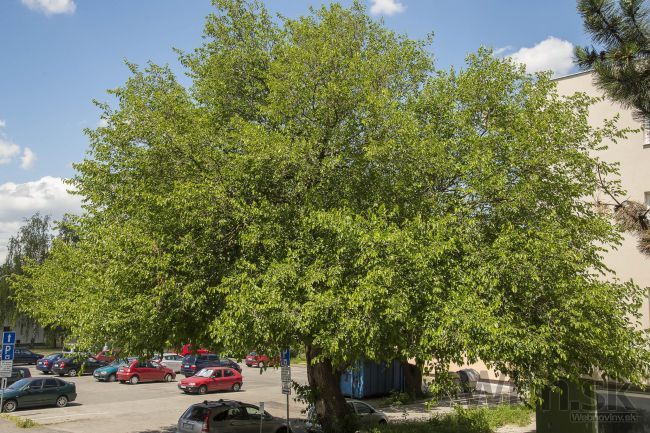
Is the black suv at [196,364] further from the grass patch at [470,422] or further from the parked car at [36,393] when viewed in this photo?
the grass patch at [470,422]

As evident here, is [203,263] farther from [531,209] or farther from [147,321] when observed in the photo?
[531,209]

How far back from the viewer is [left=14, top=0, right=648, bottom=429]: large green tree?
11.5m

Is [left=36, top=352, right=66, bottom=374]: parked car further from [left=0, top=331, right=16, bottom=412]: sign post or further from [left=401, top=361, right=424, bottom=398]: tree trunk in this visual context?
[left=401, top=361, right=424, bottom=398]: tree trunk

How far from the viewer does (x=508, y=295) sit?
12.2 metres

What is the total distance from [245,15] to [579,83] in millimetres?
15990

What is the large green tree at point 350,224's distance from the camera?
37.9 feet

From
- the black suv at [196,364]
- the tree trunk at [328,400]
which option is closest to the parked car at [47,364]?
the black suv at [196,364]

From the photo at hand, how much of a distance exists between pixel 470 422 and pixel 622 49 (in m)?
14.7

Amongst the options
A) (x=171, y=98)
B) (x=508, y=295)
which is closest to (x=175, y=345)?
(x=171, y=98)

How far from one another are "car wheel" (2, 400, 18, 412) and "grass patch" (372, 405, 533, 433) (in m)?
17.7

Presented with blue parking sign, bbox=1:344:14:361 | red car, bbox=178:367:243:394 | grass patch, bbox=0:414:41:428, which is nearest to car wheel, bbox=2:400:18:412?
grass patch, bbox=0:414:41:428

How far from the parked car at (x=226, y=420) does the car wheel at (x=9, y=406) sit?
40.9ft

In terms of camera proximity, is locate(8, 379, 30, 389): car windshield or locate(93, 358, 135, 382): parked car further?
locate(93, 358, 135, 382): parked car

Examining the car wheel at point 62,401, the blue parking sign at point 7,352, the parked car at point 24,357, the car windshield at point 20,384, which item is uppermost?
the blue parking sign at point 7,352
